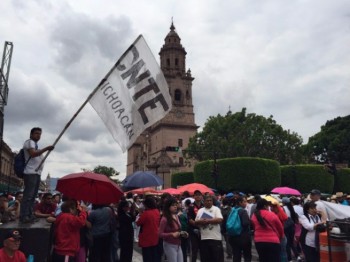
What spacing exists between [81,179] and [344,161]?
6222 cm

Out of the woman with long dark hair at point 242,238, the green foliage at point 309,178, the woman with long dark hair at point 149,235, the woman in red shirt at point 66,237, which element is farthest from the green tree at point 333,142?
the woman in red shirt at point 66,237

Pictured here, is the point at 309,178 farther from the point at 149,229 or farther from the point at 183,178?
the point at 149,229

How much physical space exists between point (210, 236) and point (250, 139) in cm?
3813

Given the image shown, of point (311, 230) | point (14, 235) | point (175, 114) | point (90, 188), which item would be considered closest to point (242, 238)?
point (311, 230)

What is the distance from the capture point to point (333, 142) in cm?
6228

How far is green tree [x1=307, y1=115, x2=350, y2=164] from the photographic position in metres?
60.9

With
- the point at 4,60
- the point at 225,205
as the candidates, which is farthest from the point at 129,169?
the point at 225,205

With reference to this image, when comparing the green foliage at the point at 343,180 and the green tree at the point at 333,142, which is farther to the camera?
the green tree at the point at 333,142

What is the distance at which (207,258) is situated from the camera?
23.5 ft

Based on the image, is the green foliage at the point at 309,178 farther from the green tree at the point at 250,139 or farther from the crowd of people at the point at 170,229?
the crowd of people at the point at 170,229

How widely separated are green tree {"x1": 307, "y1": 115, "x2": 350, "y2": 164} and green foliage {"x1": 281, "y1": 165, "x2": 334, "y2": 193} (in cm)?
2129

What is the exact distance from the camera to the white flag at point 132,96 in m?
6.41

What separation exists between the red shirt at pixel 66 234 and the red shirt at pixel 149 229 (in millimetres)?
1743

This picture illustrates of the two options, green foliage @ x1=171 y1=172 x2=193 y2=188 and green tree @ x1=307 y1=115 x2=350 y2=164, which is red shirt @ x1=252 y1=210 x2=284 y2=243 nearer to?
green foliage @ x1=171 y1=172 x2=193 y2=188
